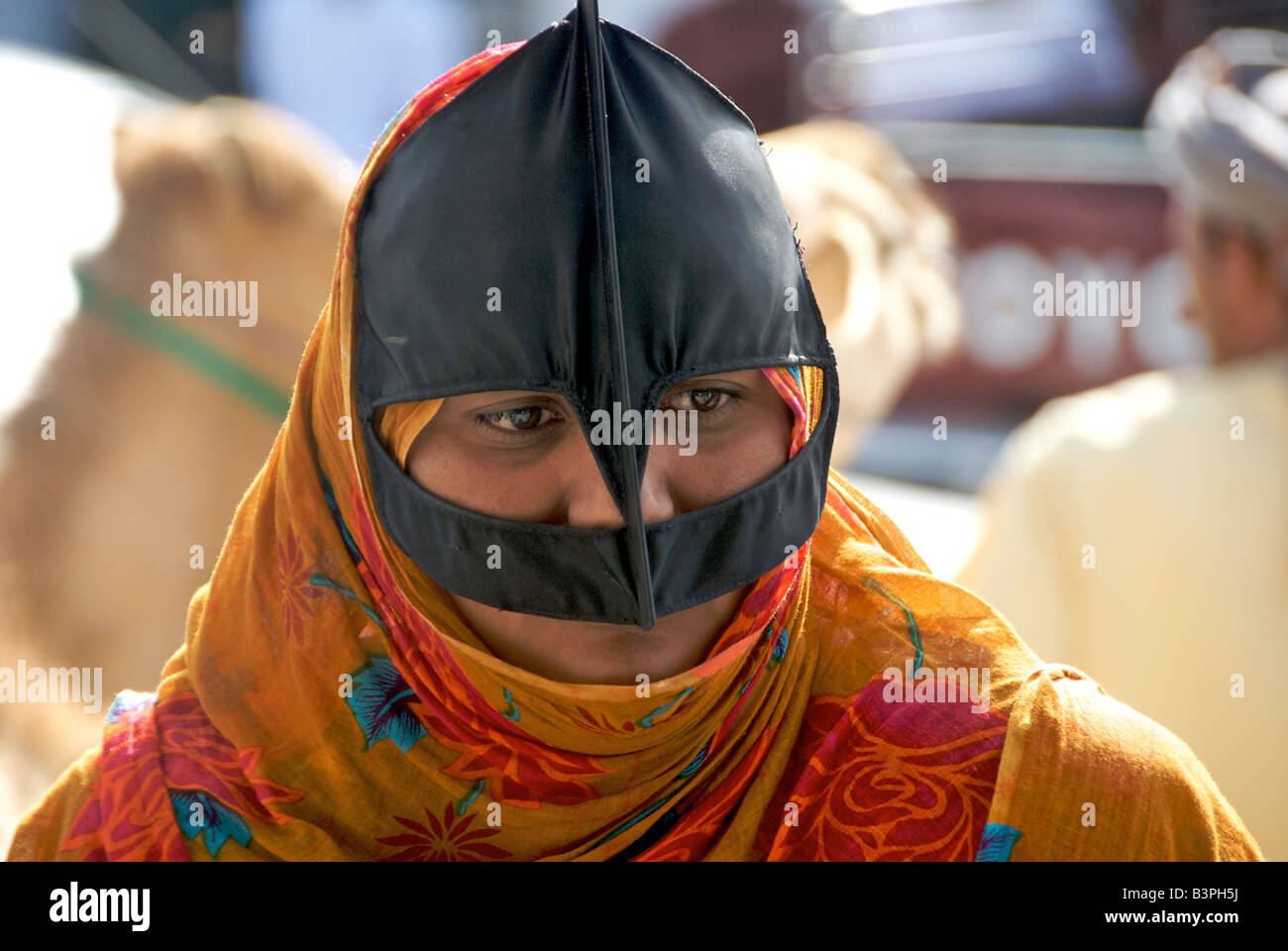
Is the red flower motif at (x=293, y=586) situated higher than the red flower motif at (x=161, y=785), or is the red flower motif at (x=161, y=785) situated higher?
the red flower motif at (x=293, y=586)

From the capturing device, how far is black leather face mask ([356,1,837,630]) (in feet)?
4.10

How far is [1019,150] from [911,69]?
0.87 metres

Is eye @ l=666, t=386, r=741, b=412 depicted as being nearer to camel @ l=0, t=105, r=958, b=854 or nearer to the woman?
the woman

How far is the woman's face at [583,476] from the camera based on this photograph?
1.28 metres

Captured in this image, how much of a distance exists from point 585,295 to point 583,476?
176 millimetres

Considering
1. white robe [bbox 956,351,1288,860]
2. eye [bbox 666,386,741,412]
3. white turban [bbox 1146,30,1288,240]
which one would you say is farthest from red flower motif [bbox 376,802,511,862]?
white turban [bbox 1146,30,1288,240]

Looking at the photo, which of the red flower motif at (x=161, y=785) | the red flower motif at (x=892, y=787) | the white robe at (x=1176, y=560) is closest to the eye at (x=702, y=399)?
the red flower motif at (x=892, y=787)

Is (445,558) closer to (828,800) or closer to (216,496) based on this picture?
(828,800)

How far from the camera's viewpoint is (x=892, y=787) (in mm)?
1371

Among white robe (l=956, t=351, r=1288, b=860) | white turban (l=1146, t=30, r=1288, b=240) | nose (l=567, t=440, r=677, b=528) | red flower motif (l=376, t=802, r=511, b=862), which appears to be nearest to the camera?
nose (l=567, t=440, r=677, b=528)

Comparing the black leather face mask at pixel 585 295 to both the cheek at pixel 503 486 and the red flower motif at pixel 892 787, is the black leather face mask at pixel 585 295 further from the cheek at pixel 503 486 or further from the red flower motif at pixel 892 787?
the red flower motif at pixel 892 787

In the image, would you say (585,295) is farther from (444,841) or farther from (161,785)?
(161,785)

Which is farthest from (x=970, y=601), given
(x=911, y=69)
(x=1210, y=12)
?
(x=911, y=69)
